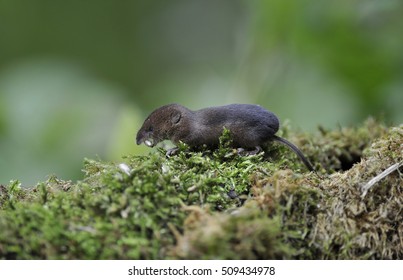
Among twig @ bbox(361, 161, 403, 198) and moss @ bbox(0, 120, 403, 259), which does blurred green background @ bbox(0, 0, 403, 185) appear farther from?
twig @ bbox(361, 161, 403, 198)

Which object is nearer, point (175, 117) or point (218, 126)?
point (218, 126)

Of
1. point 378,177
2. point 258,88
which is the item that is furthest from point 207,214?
point 258,88

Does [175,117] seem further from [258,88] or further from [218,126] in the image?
[258,88]

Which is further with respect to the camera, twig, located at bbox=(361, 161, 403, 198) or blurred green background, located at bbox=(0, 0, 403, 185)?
blurred green background, located at bbox=(0, 0, 403, 185)

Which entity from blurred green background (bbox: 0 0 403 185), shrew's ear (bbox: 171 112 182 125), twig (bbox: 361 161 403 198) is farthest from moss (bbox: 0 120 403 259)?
blurred green background (bbox: 0 0 403 185)

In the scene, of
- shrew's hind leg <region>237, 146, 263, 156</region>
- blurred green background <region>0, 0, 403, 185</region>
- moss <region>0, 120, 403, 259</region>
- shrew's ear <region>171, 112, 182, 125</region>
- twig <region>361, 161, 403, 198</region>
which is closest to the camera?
moss <region>0, 120, 403, 259</region>

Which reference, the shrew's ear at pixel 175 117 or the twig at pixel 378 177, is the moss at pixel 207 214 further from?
the shrew's ear at pixel 175 117

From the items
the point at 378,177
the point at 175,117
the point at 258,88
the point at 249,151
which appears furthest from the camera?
the point at 258,88
